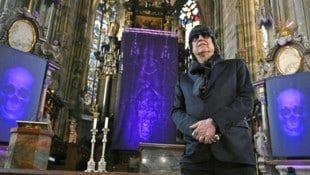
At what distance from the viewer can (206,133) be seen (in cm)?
104

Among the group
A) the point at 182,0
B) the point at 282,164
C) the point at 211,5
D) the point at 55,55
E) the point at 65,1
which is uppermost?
the point at 182,0

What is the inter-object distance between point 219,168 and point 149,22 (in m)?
12.5

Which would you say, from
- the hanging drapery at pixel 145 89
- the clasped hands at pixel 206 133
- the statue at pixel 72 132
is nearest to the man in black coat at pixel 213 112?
the clasped hands at pixel 206 133

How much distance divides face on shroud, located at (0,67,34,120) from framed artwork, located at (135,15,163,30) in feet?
26.6

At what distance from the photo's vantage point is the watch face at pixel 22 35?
5605 millimetres

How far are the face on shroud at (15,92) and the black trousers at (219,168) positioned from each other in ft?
16.2

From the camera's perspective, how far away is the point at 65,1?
1044 cm

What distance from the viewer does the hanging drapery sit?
910 centimetres

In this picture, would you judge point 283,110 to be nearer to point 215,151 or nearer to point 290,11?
point 290,11

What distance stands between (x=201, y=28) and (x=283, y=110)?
15.3ft

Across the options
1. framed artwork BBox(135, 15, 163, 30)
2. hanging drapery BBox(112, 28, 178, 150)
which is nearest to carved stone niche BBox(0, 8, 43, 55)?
hanging drapery BBox(112, 28, 178, 150)

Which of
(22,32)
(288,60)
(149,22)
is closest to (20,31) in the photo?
(22,32)

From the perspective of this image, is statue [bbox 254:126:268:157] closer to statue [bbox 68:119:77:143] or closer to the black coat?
the black coat

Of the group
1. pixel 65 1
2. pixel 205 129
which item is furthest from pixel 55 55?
pixel 205 129
